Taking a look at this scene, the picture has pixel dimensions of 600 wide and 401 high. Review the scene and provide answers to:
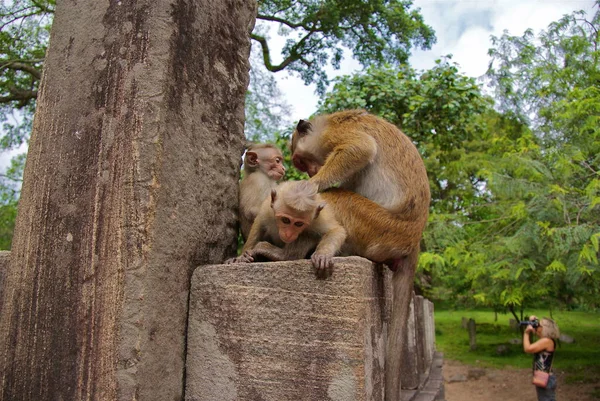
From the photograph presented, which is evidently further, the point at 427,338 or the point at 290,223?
the point at 427,338

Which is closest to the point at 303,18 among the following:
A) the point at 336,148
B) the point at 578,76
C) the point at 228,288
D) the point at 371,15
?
the point at 371,15

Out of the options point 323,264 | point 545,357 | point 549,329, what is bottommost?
point 545,357

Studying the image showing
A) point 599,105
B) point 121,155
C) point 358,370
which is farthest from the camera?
point 599,105

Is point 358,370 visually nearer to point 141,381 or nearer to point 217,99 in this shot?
point 141,381

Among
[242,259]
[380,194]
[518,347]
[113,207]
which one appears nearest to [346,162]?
[380,194]

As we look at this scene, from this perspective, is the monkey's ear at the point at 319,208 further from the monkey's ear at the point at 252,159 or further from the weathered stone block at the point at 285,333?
the monkey's ear at the point at 252,159

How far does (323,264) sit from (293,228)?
453mm

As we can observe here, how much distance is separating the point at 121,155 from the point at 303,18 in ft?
45.1

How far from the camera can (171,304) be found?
2283 mm

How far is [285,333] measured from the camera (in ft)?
7.02

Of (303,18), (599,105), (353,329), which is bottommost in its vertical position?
(353,329)

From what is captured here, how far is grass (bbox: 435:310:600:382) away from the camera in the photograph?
52.0 feet

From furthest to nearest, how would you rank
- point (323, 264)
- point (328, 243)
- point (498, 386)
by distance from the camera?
point (498, 386) → point (328, 243) → point (323, 264)

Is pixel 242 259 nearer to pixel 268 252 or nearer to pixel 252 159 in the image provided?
pixel 268 252
